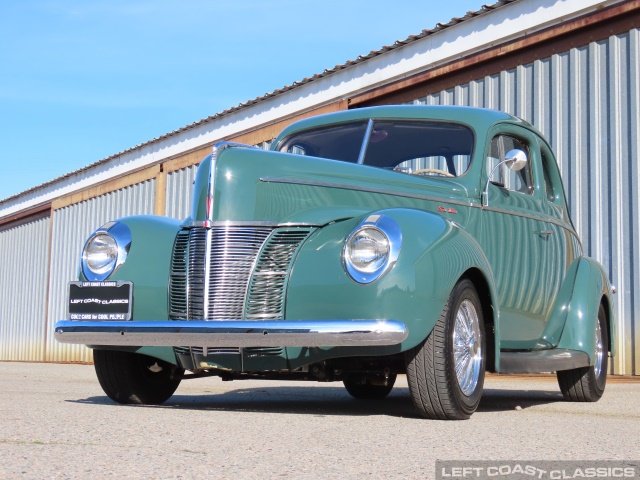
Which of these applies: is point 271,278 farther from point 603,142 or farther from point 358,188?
point 603,142

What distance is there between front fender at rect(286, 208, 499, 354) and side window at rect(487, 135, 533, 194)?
4.99 feet

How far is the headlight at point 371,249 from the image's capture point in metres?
4.59

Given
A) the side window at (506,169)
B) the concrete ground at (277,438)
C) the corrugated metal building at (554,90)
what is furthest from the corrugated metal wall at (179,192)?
the concrete ground at (277,438)

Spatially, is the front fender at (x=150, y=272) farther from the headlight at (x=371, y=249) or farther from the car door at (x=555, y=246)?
the car door at (x=555, y=246)

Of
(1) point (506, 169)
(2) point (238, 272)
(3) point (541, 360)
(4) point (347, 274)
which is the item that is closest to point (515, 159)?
(1) point (506, 169)

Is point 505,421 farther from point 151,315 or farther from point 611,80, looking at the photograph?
point 611,80

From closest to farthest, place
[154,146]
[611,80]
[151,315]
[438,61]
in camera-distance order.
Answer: [151,315]
[611,80]
[438,61]
[154,146]

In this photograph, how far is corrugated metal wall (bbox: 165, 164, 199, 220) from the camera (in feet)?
56.0

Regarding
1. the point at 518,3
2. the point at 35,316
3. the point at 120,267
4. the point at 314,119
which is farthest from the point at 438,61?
the point at 35,316

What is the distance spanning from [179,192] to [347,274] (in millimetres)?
13184

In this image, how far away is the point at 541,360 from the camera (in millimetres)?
5801

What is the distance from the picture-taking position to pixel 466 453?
3514 mm

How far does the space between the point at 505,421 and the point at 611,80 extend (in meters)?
6.16

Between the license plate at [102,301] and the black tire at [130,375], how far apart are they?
414mm
